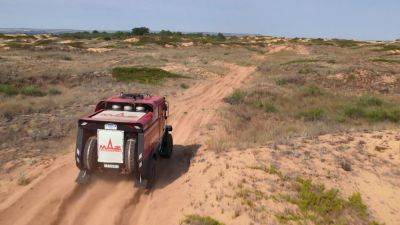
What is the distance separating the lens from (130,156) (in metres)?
9.97

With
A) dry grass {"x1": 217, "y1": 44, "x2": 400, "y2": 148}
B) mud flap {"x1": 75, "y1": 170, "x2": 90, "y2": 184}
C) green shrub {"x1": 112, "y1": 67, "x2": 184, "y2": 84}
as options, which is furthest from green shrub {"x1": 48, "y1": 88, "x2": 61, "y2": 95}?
mud flap {"x1": 75, "y1": 170, "x2": 90, "y2": 184}

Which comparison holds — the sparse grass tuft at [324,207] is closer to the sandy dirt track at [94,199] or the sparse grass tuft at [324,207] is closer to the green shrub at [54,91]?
the sandy dirt track at [94,199]

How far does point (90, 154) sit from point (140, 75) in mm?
22683

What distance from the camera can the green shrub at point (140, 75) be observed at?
100.0 feet

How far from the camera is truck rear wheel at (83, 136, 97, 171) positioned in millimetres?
10016

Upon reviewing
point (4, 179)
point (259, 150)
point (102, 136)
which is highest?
point (102, 136)

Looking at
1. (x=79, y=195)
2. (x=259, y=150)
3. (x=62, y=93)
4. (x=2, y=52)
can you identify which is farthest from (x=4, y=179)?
(x=2, y=52)

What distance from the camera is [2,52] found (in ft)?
160

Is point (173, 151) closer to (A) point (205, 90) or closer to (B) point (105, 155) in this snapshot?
(B) point (105, 155)

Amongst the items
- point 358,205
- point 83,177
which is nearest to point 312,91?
point 358,205

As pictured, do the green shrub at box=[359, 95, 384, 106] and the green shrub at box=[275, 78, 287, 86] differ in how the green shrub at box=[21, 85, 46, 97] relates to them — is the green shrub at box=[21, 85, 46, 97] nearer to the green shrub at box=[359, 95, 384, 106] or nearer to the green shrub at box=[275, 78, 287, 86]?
the green shrub at box=[275, 78, 287, 86]

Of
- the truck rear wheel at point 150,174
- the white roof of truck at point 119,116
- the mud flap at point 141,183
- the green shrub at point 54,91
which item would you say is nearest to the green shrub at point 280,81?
the green shrub at point 54,91

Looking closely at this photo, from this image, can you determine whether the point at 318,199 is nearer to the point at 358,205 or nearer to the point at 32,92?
the point at 358,205

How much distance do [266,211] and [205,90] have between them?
67.3ft
